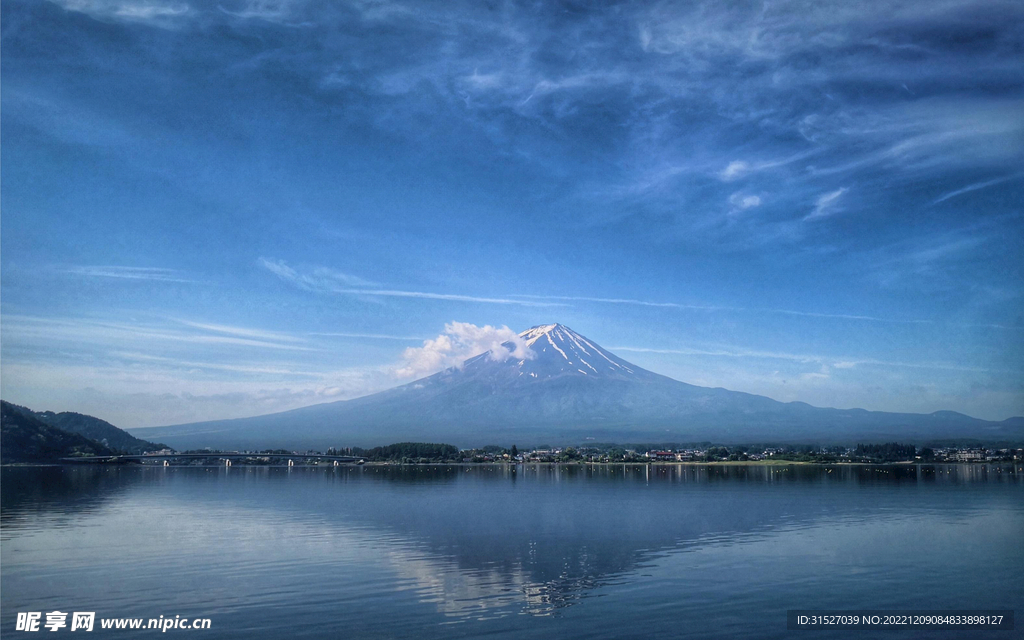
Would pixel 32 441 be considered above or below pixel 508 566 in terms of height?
below

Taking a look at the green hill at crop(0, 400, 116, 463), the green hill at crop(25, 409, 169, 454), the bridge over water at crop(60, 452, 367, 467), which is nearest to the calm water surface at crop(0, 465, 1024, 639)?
the green hill at crop(0, 400, 116, 463)

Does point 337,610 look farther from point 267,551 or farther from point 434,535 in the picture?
point 434,535

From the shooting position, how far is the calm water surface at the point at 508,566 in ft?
47.9

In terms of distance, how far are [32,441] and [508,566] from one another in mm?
116046

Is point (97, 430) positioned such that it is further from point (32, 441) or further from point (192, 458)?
point (32, 441)

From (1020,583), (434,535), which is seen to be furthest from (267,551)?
(1020,583)

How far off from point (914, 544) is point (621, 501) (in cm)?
1973

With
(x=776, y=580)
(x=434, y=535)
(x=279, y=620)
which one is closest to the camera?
(x=279, y=620)

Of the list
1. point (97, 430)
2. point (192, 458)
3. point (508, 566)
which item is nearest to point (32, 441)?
point (192, 458)

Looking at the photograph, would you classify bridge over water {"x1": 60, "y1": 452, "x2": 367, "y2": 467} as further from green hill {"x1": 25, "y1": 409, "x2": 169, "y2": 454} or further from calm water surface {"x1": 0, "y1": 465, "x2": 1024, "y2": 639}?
calm water surface {"x1": 0, "y1": 465, "x2": 1024, "y2": 639}

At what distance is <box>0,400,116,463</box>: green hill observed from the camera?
99938 millimetres

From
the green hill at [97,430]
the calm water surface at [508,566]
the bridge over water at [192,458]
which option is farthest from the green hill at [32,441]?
the calm water surface at [508,566]

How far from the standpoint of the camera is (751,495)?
46.3m

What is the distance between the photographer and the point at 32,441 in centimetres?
10512
